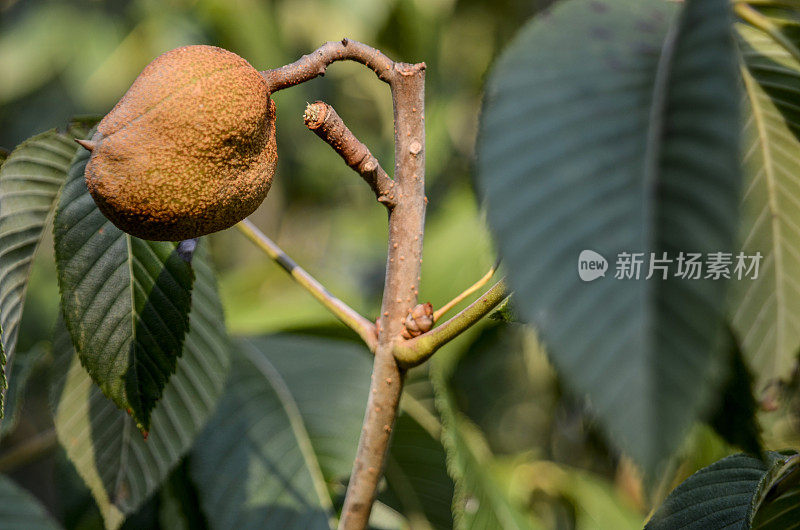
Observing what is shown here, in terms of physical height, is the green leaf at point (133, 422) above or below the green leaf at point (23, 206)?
below

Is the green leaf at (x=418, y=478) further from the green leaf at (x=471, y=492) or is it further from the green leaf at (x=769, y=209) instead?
the green leaf at (x=769, y=209)

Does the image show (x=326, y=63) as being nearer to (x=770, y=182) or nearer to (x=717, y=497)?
(x=770, y=182)

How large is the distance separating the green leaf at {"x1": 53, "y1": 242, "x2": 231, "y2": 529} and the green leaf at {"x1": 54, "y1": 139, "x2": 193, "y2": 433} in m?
0.08

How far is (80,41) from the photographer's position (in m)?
1.91

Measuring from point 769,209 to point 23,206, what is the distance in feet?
1.72

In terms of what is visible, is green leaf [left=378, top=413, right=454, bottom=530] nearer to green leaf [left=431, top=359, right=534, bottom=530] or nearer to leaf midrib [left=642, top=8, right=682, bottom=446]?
green leaf [left=431, top=359, right=534, bottom=530]

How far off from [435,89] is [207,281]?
1.02 meters

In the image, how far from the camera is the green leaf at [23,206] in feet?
1.65

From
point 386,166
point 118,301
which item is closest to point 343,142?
point 118,301

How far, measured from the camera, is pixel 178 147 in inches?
17.4

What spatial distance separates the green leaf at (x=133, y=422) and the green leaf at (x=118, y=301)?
84 mm

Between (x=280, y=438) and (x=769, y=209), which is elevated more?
(x=769, y=209)

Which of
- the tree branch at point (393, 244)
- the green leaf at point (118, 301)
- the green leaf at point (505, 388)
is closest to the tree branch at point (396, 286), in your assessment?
the tree branch at point (393, 244)

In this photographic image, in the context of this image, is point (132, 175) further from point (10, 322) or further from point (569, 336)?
point (569, 336)
